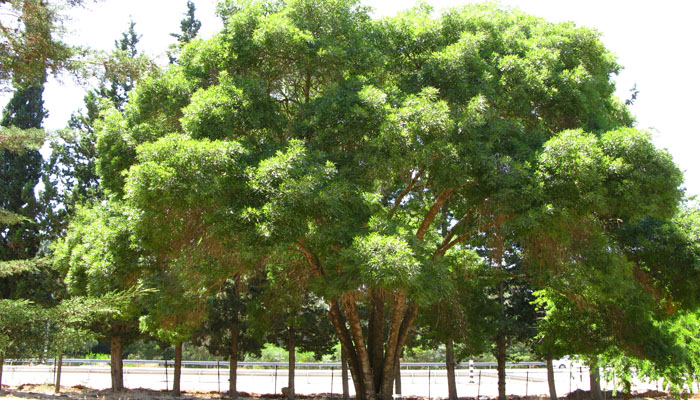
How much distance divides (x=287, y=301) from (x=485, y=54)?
9.95 metres

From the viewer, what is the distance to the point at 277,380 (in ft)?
104

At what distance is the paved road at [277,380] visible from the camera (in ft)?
92.3

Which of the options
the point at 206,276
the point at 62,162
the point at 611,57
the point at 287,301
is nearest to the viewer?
the point at 206,276

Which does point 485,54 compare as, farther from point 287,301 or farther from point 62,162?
point 62,162

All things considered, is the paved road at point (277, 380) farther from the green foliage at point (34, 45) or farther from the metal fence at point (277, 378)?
the green foliage at point (34, 45)

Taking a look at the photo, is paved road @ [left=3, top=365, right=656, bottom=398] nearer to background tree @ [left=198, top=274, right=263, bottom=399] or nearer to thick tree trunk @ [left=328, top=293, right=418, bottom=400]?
background tree @ [left=198, top=274, right=263, bottom=399]

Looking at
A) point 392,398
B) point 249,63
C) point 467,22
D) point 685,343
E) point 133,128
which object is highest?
point 467,22

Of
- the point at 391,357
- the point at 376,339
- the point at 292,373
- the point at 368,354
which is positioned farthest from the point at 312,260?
the point at 292,373

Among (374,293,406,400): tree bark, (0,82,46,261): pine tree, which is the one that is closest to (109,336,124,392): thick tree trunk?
(0,82,46,261): pine tree

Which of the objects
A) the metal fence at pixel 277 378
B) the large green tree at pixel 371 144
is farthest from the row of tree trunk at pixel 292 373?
the large green tree at pixel 371 144

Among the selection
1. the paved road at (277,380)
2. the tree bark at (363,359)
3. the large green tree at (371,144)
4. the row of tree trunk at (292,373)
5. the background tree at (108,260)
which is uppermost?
the large green tree at (371,144)

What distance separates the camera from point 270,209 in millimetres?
10602

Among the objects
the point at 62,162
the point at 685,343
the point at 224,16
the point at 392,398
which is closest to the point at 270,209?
the point at 224,16

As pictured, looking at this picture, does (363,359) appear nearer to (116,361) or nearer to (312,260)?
(312,260)
